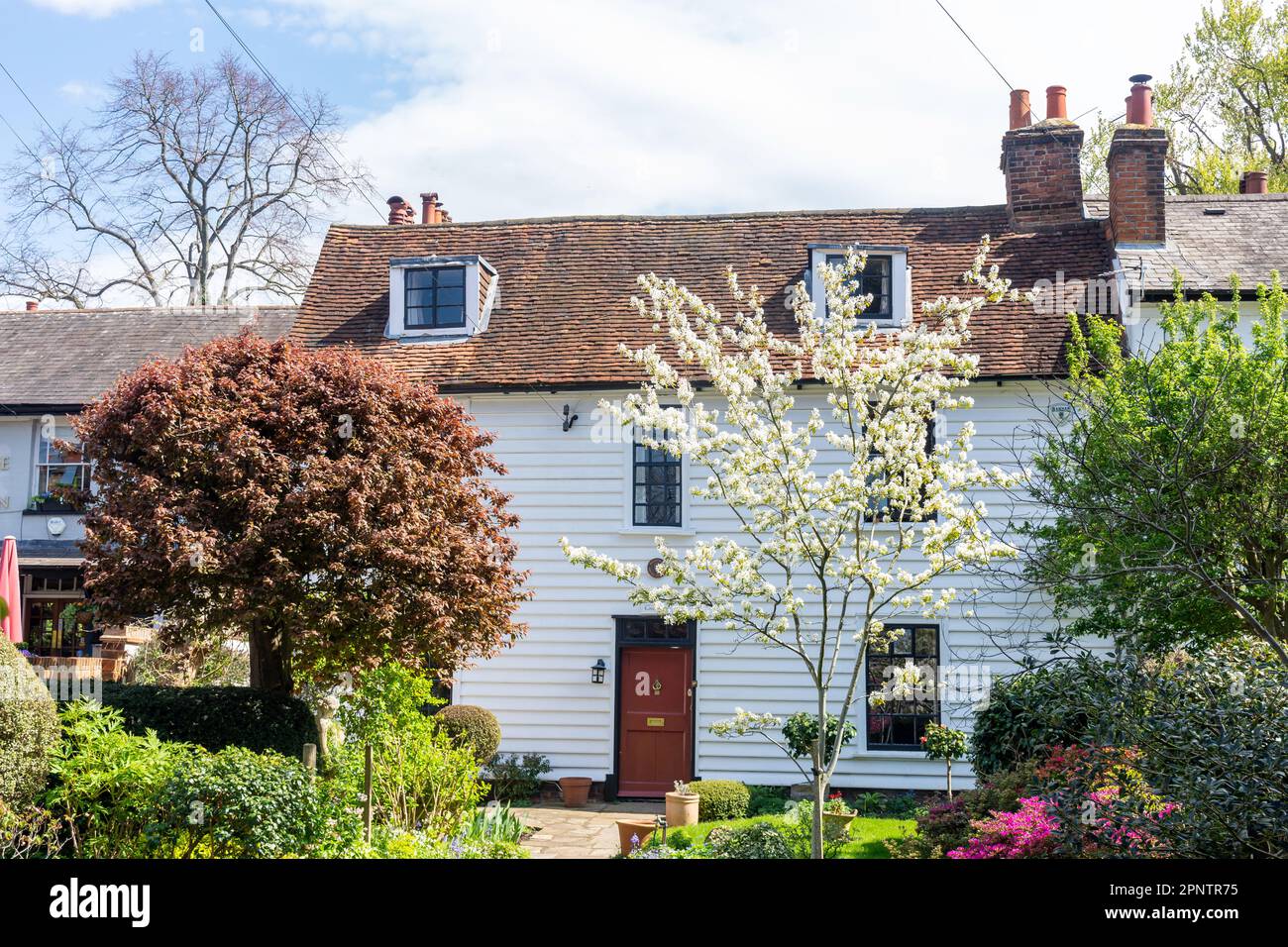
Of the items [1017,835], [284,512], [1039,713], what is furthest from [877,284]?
[1039,713]

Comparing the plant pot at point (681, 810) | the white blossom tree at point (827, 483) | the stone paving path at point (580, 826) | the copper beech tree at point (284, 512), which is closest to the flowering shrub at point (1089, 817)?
the white blossom tree at point (827, 483)

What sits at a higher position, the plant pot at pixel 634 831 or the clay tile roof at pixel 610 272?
the clay tile roof at pixel 610 272

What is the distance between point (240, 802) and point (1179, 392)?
8731 mm

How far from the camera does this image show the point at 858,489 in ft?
31.2

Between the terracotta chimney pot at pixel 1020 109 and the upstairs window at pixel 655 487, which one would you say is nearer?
the upstairs window at pixel 655 487

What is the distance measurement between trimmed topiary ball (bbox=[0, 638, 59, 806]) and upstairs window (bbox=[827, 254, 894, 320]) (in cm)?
1274

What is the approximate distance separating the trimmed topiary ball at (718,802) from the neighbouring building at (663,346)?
205 centimetres

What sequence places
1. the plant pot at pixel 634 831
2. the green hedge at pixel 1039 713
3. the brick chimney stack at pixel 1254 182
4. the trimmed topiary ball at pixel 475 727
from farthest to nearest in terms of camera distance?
the brick chimney stack at pixel 1254 182
the trimmed topiary ball at pixel 475 727
the plant pot at pixel 634 831
the green hedge at pixel 1039 713

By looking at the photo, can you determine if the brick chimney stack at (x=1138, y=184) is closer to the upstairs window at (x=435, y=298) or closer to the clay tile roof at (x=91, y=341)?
the upstairs window at (x=435, y=298)

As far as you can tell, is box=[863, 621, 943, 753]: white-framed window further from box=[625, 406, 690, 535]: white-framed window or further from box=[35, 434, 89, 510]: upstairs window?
box=[35, 434, 89, 510]: upstairs window

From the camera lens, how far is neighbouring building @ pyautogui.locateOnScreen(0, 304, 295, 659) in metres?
21.9

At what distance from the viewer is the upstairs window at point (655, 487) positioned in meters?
17.3

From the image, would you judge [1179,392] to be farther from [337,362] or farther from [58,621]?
[58,621]

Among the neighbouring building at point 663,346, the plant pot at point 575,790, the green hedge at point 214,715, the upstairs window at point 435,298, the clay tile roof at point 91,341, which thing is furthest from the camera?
the clay tile roof at point 91,341
